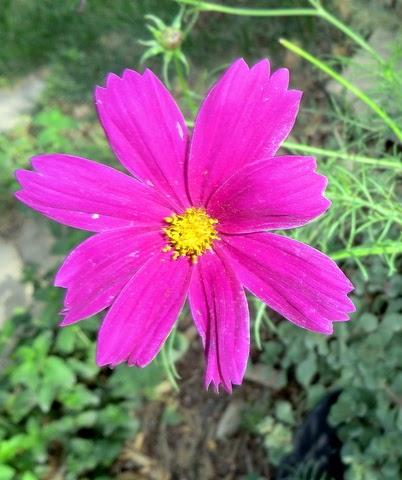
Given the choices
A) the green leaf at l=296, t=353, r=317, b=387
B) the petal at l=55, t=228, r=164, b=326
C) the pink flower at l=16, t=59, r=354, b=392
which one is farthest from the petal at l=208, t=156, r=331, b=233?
the green leaf at l=296, t=353, r=317, b=387

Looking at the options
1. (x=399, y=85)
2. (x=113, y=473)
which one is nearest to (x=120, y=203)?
(x=399, y=85)

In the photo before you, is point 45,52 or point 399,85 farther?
point 45,52

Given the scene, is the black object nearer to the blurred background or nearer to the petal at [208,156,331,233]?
the blurred background

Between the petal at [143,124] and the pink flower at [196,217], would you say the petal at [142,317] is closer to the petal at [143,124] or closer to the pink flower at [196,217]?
the pink flower at [196,217]

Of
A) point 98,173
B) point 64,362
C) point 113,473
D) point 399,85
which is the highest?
point 399,85

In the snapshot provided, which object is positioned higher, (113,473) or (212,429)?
(212,429)

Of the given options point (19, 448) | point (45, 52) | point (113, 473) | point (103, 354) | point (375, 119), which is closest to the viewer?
point (103, 354)

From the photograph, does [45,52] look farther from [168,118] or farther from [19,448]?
[168,118]

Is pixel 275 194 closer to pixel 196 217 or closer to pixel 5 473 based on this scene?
pixel 196 217

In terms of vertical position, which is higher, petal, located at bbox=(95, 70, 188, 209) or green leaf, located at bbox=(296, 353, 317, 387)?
petal, located at bbox=(95, 70, 188, 209)

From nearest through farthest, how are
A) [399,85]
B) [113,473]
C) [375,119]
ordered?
[399,85] → [375,119] → [113,473]
